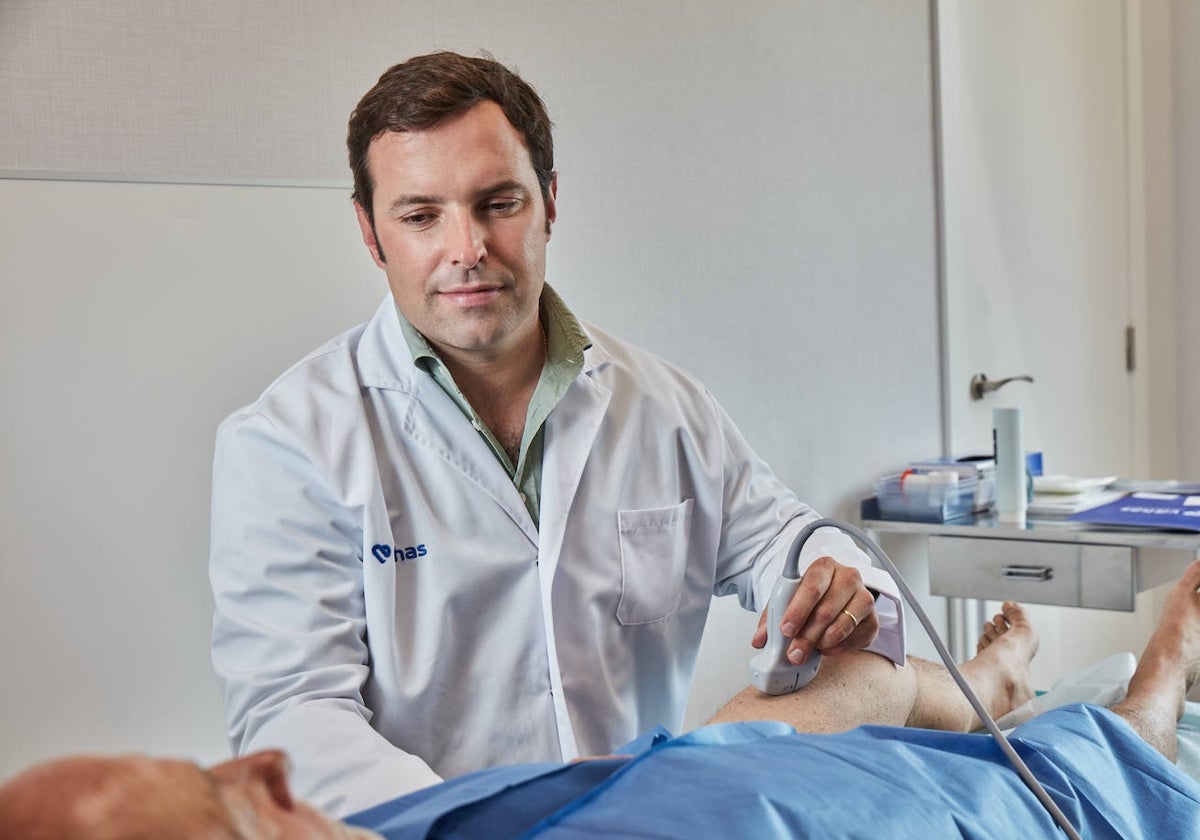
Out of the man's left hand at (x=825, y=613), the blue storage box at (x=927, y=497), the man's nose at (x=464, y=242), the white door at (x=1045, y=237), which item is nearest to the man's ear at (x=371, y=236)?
the man's nose at (x=464, y=242)

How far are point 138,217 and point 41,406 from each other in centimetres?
29

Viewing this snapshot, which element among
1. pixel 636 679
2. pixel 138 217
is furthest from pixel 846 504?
pixel 138 217

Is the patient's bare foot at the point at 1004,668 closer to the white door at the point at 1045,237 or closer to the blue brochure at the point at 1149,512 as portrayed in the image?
the blue brochure at the point at 1149,512

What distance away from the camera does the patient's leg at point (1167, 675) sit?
145 centimetres

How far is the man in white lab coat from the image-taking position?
1.32m

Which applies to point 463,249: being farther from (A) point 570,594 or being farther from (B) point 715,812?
(B) point 715,812

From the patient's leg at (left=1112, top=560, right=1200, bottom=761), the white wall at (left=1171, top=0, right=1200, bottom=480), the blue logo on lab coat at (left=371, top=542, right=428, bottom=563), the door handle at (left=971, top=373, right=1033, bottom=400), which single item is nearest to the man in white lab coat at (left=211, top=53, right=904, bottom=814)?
the blue logo on lab coat at (left=371, top=542, right=428, bottom=563)

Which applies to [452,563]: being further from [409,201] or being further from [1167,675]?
[1167,675]

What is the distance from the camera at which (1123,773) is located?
1207 mm

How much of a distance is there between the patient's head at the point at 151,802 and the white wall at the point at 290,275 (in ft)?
3.50

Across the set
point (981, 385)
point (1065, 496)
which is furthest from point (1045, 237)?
point (1065, 496)

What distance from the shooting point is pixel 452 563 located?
1.41m

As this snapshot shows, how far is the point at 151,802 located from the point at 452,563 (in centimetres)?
89

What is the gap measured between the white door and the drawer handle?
1.95 feet
